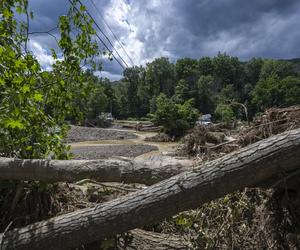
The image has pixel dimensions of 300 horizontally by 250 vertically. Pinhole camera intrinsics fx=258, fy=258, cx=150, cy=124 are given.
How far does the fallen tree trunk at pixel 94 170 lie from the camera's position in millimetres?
2670

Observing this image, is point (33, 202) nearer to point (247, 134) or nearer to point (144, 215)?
point (144, 215)

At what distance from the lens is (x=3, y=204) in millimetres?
2938

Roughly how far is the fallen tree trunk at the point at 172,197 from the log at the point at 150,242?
417 mm

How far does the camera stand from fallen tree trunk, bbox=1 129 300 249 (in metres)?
2.01

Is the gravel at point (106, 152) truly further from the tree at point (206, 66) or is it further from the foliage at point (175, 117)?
the tree at point (206, 66)

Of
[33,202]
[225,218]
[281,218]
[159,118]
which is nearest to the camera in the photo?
[281,218]

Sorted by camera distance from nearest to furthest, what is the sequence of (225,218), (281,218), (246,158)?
(246,158) < (281,218) < (225,218)

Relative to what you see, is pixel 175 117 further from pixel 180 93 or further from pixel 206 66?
pixel 206 66

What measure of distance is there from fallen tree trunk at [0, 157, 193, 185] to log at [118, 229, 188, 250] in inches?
21.8

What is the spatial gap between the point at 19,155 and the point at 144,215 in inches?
76.2

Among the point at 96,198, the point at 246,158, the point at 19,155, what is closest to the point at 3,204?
A: the point at 19,155

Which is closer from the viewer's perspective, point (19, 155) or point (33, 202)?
point (33, 202)

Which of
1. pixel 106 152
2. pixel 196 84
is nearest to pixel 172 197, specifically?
pixel 106 152

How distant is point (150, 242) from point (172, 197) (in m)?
0.82
